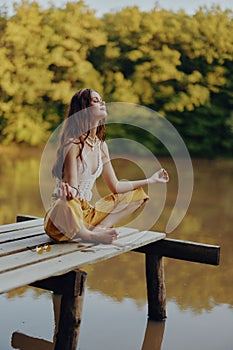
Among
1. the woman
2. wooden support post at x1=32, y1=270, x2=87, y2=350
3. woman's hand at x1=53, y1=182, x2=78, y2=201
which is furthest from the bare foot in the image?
wooden support post at x1=32, y1=270, x2=87, y2=350

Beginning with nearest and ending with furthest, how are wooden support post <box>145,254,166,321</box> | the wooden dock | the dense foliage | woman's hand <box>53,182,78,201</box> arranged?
the wooden dock
woman's hand <box>53,182,78,201</box>
wooden support post <box>145,254,166,321</box>
the dense foliage

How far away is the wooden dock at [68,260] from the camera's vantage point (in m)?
1.82

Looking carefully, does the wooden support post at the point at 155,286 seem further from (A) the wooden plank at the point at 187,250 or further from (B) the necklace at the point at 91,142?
(B) the necklace at the point at 91,142

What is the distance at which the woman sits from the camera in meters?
2.20

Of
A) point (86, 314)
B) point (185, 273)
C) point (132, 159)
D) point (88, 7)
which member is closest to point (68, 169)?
point (86, 314)

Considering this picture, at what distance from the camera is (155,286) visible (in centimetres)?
264

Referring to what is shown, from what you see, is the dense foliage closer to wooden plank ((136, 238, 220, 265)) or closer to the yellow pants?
wooden plank ((136, 238, 220, 265))

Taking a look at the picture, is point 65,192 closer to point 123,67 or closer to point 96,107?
point 96,107

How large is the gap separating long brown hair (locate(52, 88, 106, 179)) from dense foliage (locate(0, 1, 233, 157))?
1000cm

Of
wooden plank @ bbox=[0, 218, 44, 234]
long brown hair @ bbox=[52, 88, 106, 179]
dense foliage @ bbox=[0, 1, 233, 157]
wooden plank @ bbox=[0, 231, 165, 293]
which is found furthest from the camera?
dense foliage @ bbox=[0, 1, 233, 157]

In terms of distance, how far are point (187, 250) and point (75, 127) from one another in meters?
0.71

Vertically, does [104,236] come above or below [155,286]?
above

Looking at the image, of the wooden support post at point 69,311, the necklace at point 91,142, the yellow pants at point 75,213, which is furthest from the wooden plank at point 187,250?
the wooden support post at point 69,311

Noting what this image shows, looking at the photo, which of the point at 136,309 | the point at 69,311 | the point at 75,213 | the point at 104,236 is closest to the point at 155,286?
the point at 136,309
